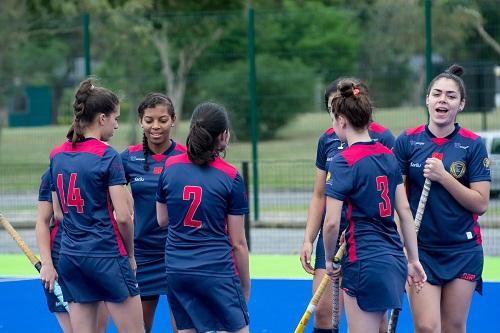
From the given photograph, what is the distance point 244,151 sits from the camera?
557 inches

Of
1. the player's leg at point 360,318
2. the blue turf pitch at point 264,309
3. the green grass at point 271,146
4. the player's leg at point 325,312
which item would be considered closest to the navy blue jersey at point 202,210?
the player's leg at point 360,318

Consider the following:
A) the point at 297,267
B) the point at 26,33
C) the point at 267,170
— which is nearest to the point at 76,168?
the point at 297,267

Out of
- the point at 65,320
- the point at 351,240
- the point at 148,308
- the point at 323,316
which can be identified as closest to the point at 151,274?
the point at 148,308

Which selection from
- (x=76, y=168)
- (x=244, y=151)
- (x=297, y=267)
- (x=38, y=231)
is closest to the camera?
(x=76, y=168)

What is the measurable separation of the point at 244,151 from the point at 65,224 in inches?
338

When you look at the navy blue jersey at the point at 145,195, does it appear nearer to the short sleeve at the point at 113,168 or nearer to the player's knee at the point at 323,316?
the short sleeve at the point at 113,168

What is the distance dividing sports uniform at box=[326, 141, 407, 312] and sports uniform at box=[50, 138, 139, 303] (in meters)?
1.19

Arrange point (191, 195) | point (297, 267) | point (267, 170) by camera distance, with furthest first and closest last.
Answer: point (267, 170)
point (297, 267)
point (191, 195)

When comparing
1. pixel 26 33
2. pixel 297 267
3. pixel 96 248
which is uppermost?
pixel 26 33

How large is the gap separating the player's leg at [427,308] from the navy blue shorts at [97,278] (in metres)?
1.53

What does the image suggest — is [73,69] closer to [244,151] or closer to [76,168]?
[244,151]

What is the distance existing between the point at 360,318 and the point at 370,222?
0.48 metres

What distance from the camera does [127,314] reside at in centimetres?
562

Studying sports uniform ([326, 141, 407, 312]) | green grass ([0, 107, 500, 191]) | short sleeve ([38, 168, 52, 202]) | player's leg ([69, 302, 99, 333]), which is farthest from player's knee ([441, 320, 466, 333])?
green grass ([0, 107, 500, 191])
